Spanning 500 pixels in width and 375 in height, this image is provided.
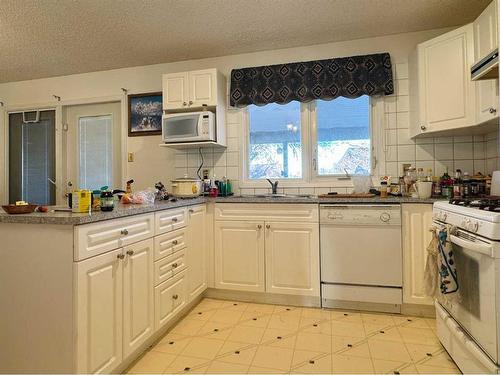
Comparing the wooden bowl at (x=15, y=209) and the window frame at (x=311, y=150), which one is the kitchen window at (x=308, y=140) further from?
the wooden bowl at (x=15, y=209)

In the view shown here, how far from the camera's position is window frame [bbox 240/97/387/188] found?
2713mm

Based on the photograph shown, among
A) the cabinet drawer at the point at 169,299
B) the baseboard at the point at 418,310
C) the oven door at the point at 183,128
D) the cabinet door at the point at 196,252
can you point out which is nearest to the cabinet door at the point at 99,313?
the cabinet drawer at the point at 169,299

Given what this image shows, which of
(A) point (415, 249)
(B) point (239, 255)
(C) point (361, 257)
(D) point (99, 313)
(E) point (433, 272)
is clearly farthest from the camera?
(B) point (239, 255)

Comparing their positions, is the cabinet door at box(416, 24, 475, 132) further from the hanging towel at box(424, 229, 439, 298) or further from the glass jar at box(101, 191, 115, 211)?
the glass jar at box(101, 191, 115, 211)

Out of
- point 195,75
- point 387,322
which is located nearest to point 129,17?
point 195,75

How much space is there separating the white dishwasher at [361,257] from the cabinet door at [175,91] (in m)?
1.62

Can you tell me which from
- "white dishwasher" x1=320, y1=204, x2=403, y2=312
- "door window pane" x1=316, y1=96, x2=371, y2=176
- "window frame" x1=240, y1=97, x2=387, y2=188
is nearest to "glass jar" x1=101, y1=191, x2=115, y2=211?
"white dishwasher" x1=320, y1=204, x2=403, y2=312

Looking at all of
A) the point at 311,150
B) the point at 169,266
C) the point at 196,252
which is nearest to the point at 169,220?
the point at 169,266

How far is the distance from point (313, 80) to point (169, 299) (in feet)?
7.21

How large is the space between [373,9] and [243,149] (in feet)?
5.19

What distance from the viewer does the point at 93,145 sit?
3500mm

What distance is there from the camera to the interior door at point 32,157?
3.60 meters

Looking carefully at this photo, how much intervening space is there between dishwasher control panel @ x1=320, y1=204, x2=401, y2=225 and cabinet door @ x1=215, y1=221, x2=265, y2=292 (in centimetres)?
54

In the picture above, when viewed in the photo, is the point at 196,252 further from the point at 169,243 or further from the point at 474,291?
the point at 474,291
